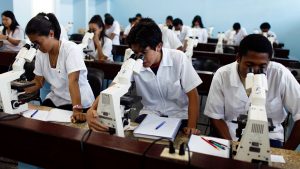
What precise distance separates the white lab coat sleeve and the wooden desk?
750mm

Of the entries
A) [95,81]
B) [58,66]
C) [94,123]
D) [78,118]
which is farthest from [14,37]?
[94,123]

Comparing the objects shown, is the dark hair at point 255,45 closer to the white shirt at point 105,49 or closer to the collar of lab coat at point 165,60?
the collar of lab coat at point 165,60

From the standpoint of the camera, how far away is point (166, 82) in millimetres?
1800

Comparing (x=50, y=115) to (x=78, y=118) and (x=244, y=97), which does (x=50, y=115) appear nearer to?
(x=78, y=118)

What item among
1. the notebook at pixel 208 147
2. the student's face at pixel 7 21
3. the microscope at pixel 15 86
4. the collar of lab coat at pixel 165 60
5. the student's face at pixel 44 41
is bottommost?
the notebook at pixel 208 147

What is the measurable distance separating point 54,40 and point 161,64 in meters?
0.69

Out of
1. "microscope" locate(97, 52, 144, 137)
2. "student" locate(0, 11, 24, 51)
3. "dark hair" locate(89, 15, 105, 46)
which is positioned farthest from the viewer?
"student" locate(0, 11, 24, 51)

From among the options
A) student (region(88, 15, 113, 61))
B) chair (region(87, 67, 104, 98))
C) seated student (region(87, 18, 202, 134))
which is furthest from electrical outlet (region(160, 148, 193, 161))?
student (region(88, 15, 113, 61))

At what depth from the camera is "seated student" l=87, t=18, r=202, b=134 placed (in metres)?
1.59

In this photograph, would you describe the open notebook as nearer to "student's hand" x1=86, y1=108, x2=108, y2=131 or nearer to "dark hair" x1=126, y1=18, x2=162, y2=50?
"student's hand" x1=86, y1=108, x2=108, y2=131

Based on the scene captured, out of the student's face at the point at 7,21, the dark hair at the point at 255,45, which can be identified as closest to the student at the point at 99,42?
the student's face at the point at 7,21

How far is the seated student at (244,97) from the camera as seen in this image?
1531 millimetres

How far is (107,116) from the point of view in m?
1.17

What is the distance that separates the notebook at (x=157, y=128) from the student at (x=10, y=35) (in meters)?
3.23
